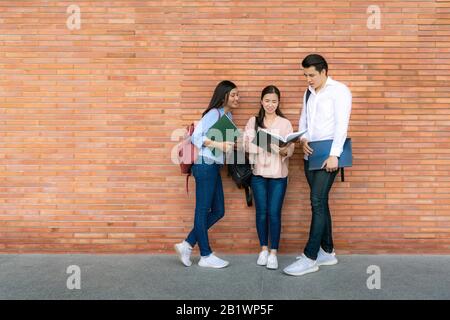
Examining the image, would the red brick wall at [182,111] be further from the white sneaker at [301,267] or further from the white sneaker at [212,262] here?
the white sneaker at [301,267]

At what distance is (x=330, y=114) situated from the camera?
4582 mm

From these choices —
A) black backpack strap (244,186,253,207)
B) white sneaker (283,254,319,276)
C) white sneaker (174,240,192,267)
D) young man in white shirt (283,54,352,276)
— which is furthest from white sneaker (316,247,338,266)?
white sneaker (174,240,192,267)

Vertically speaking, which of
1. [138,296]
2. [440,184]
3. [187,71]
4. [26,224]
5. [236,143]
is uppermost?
[187,71]

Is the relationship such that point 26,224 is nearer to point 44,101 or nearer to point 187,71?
point 44,101

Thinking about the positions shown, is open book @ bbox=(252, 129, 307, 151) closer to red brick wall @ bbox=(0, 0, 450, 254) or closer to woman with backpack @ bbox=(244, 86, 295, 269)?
woman with backpack @ bbox=(244, 86, 295, 269)

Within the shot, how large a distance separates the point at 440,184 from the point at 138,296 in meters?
3.62

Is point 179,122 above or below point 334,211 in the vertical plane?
above

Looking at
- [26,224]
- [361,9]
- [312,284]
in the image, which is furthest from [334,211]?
[26,224]

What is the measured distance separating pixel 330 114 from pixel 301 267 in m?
1.56

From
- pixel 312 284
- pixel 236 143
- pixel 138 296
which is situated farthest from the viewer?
pixel 236 143

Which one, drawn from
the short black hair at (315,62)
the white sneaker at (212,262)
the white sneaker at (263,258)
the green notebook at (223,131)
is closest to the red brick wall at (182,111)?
the white sneaker at (263,258)

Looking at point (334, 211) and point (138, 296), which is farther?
point (334, 211)

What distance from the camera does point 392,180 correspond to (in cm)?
532

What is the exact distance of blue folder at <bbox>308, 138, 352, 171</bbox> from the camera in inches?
180
